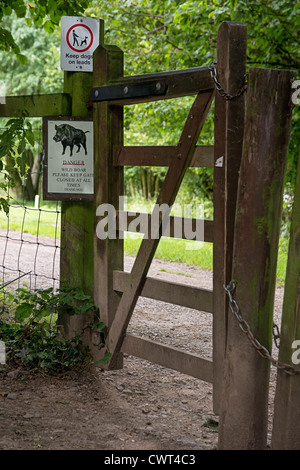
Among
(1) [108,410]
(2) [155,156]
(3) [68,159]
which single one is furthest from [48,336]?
(2) [155,156]

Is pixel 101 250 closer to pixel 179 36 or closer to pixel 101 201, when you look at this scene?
pixel 101 201

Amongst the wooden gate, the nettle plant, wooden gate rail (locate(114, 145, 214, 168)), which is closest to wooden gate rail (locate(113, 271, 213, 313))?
the wooden gate

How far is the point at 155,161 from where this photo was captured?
14.4 feet

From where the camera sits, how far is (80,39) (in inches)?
198

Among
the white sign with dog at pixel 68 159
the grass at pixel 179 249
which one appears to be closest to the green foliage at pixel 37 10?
the white sign with dog at pixel 68 159

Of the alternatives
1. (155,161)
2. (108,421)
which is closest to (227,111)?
(155,161)

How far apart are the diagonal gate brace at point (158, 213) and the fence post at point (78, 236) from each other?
1.34 ft

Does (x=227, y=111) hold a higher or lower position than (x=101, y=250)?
higher

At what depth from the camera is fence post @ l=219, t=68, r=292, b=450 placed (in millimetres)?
3178

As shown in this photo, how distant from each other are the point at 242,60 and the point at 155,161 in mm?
1037

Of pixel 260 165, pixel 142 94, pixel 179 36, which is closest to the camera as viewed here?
pixel 260 165

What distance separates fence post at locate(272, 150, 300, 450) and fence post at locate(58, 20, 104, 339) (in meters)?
2.15

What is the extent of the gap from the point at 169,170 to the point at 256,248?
1.18 m

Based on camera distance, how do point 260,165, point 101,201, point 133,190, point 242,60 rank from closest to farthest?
point 260,165 → point 242,60 → point 101,201 → point 133,190
